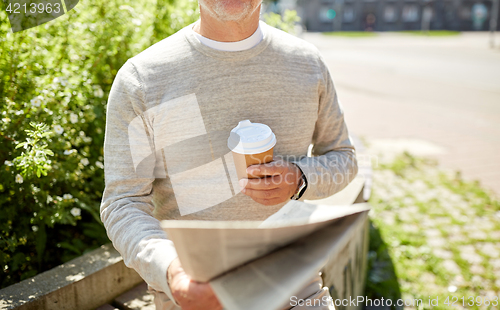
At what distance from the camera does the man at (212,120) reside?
142 centimetres

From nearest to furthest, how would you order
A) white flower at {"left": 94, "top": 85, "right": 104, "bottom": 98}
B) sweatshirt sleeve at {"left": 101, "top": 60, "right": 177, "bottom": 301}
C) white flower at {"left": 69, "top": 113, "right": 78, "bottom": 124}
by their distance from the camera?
sweatshirt sleeve at {"left": 101, "top": 60, "right": 177, "bottom": 301}, white flower at {"left": 69, "top": 113, "right": 78, "bottom": 124}, white flower at {"left": 94, "top": 85, "right": 104, "bottom": 98}

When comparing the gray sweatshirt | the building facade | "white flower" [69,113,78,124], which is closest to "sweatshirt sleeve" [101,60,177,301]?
the gray sweatshirt

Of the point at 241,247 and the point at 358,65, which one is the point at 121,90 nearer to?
the point at 241,247

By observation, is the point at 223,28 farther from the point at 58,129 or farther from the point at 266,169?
the point at 58,129

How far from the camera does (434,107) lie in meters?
7.98

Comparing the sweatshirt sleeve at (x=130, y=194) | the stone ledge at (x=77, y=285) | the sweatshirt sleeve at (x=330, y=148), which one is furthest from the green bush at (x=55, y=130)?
the sweatshirt sleeve at (x=330, y=148)

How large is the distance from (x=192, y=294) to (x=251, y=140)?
53 cm

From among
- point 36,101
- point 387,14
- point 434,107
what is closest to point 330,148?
point 36,101

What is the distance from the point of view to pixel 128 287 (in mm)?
2006

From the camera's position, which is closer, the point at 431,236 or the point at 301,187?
the point at 301,187

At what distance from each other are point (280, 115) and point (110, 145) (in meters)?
0.68

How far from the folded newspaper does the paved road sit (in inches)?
164

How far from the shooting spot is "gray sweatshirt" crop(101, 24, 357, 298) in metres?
1.44

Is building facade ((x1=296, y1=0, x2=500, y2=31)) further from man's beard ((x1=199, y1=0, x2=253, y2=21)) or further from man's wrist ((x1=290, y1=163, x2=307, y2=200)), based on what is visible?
man's wrist ((x1=290, y1=163, x2=307, y2=200))
